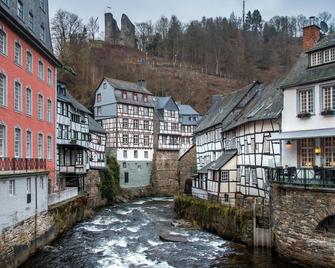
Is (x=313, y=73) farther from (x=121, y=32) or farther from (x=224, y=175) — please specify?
(x=121, y=32)

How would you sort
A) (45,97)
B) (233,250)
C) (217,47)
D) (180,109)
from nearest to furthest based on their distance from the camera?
1. (233,250)
2. (45,97)
3. (180,109)
4. (217,47)

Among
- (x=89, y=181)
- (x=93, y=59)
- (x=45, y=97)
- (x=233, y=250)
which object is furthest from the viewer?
(x=93, y=59)

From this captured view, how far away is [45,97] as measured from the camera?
24.4 metres

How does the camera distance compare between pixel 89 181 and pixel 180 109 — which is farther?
pixel 180 109

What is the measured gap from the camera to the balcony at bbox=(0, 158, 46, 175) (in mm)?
16641

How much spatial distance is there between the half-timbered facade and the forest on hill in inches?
419

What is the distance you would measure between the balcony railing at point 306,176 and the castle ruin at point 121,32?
264 feet

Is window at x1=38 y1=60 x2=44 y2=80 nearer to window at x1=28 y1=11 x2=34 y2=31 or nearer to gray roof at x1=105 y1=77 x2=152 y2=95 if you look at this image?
window at x1=28 y1=11 x2=34 y2=31

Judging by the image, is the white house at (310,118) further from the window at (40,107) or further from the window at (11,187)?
the window at (40,107)

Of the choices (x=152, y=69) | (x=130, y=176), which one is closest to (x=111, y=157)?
(x=130, y=176)

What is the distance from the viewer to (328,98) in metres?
18.2

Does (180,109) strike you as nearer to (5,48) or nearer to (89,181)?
(89,181)

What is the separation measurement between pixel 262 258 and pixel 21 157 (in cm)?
1257

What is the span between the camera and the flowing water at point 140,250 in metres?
17.0
